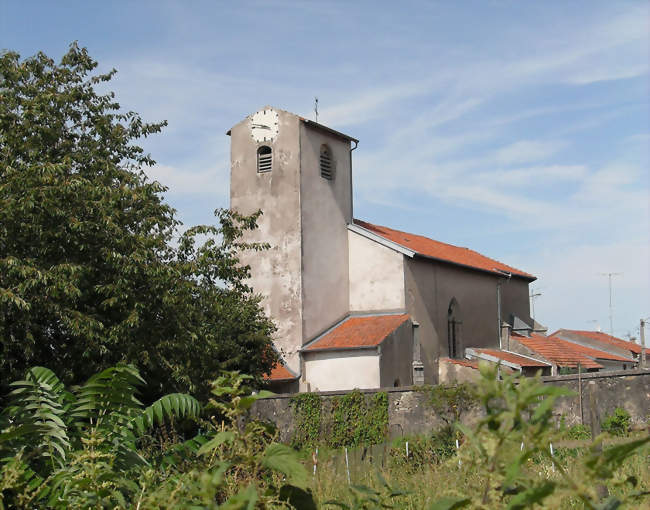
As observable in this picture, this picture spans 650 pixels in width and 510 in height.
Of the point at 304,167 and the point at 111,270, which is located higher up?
the point at 304,167

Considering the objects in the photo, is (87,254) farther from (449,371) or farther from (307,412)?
(449,371)

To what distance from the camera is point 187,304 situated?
16750 millimetres

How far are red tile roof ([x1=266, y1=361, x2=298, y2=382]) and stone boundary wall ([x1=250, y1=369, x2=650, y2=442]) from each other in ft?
12.4

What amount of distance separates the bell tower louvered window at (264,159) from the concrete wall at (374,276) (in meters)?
4.95

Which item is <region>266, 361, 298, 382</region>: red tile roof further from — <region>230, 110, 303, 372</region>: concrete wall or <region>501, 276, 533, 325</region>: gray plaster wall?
<region>501, 276, 533, 325</region>: gray plaster wall

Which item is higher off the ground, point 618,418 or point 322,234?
point 322,234

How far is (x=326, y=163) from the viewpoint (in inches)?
1262

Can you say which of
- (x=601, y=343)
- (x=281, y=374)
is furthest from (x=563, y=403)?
(x=601, y=343)

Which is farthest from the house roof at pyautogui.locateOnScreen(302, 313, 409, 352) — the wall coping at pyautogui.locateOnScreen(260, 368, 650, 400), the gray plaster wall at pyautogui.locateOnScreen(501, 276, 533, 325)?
the gray plaster wall at pyautogui.locateOnScreen(501, 276, 533, 325)

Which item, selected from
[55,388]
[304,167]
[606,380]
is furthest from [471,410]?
[55,388]

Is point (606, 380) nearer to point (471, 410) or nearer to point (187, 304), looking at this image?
point (471, 410)

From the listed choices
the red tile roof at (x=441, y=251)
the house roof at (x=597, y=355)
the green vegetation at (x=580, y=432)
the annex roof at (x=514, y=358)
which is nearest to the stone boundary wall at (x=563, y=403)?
the green vegetation at (x=580, y=432)

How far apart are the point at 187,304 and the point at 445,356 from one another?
18.5 m

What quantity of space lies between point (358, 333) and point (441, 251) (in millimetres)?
10407
